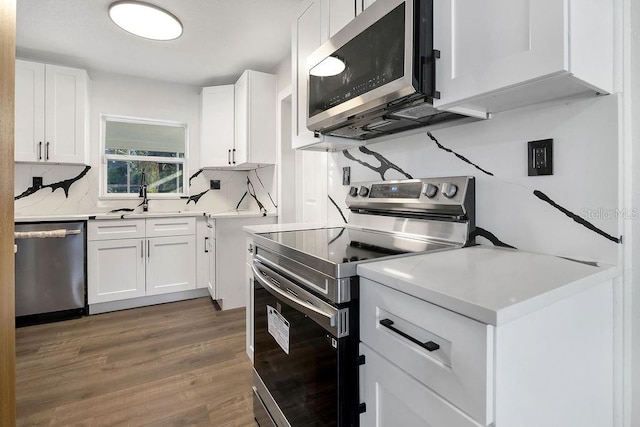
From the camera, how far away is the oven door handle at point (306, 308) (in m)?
0.93

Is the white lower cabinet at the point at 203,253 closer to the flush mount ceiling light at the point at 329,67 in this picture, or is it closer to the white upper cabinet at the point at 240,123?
the white upper cabinet at the point at 240,123

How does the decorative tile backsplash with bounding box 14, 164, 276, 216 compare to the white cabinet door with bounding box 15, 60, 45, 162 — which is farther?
the decorative tile backsplash with bounding box 14, 164, 276, 216

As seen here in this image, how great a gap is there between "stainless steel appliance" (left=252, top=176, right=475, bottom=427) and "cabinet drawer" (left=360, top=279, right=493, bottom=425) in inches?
3.9

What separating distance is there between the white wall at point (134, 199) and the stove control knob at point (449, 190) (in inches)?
87.3

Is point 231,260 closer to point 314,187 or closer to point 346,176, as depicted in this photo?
point 314,187

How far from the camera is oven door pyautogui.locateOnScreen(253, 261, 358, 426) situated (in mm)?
931

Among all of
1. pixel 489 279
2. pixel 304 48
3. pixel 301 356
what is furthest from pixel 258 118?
pixel 489 279

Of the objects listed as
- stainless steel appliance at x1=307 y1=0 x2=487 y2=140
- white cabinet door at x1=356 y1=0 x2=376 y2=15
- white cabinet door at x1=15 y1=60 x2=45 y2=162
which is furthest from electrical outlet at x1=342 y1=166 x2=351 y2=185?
white cabinet door at x1=15 y1=60 x2=45 y2=162

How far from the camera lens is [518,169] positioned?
1.13m

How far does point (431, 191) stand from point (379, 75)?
1.73 ft

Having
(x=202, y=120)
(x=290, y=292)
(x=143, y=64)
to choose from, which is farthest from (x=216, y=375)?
(x=143, y=64)

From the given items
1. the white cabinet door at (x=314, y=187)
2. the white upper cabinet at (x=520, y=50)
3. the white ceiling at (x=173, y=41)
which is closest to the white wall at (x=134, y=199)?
the white ceiling at (x=173, y=41)

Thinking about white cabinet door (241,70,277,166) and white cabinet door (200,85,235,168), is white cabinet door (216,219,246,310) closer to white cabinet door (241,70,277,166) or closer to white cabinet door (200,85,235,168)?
white cabinet door (241,70,277,166)

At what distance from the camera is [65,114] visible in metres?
2.99
